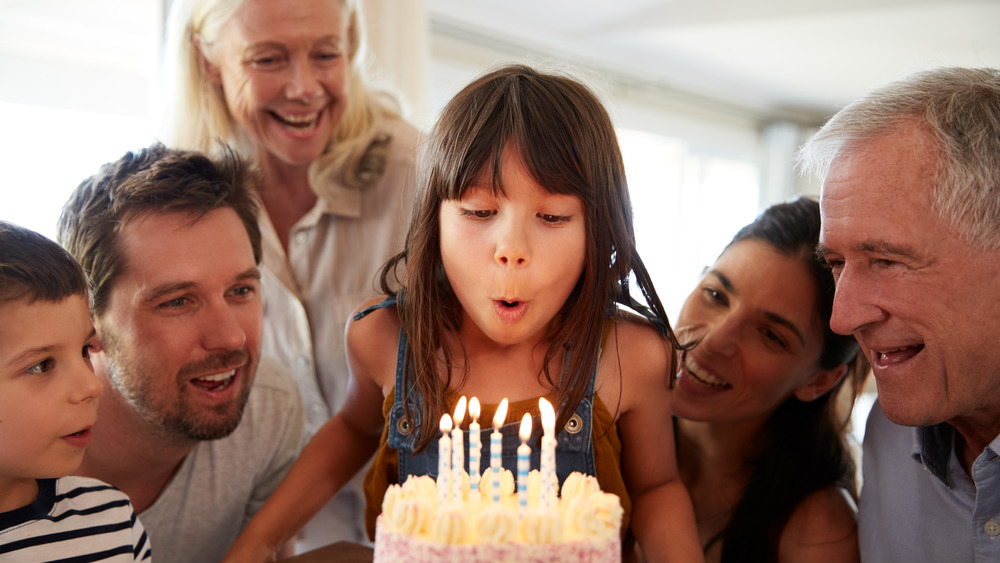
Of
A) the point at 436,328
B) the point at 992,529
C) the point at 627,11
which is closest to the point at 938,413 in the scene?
the point at 992,529

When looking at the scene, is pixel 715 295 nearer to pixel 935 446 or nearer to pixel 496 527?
pixel 935 446

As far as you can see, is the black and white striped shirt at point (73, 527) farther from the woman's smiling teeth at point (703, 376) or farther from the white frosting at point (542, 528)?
the woman's smiling teeth at point (703, 376)

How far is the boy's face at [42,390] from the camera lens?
4.09 ft

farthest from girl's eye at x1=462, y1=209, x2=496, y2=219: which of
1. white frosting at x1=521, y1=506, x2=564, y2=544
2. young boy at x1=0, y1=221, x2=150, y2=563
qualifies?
young boy at x1=0, y1=221, x2=150, y2=563

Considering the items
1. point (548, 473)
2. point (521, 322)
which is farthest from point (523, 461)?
point (521, 322)

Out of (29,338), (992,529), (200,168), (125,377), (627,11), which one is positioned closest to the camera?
(29,338)

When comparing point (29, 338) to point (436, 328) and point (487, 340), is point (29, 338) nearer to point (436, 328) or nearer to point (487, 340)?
point (436, 328)

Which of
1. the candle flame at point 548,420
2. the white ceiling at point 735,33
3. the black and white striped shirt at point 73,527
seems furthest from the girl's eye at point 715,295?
the white ceiling at point 735,33

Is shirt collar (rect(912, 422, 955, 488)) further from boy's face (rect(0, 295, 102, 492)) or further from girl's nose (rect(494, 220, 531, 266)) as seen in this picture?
boy's face (rect(0, 295, 102, 492))

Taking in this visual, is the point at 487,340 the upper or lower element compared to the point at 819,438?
upper

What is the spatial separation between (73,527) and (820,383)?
156 centimetres

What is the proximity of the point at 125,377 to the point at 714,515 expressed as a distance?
1341 mm

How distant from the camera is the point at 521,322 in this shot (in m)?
1.37

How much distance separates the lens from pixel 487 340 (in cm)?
157
